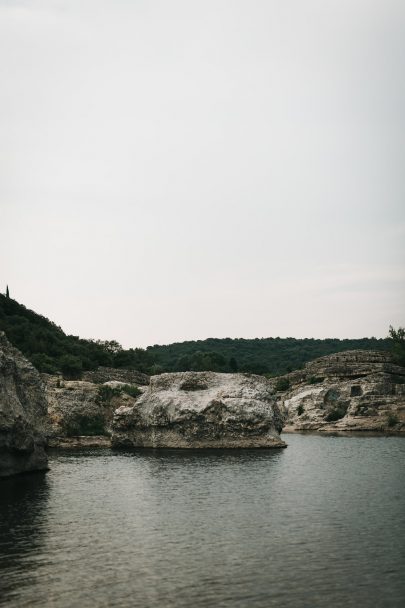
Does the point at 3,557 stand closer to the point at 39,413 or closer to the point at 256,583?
the point at 256,583

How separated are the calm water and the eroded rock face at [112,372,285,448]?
8.82 metres

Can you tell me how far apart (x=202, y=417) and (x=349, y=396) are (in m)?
40.2

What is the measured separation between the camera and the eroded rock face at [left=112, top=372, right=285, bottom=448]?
1561 inches

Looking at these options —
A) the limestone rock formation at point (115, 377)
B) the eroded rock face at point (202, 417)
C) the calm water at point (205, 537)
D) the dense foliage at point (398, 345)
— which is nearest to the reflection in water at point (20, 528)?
the calm water at point (205, 537)

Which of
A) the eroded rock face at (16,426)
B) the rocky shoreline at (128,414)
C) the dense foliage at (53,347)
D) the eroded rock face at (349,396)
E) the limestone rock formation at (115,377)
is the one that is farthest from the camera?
the dense foliage at (53,347)

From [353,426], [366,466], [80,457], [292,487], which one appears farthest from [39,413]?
[353,426]

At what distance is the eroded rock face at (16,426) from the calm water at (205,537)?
894 mm

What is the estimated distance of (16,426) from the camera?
2725cm

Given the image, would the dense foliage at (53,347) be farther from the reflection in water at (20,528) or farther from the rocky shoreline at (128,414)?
the reflection in water at (20,528)

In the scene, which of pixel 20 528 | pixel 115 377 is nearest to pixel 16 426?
pixel 20 528

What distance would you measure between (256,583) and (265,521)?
5.62 metres

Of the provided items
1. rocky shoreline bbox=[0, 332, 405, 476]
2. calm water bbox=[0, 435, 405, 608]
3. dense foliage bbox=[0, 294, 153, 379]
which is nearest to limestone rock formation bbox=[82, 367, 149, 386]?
dense foliage bbox=[0, 294, 153, 379]

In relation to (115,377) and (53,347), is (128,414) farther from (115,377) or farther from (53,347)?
(53,347)

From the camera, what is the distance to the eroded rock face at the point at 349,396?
64.4m
